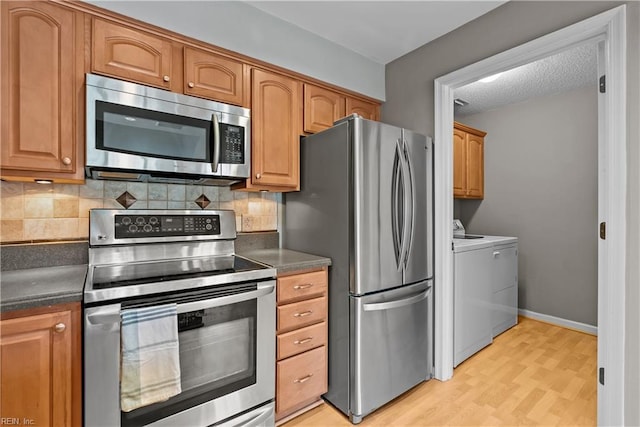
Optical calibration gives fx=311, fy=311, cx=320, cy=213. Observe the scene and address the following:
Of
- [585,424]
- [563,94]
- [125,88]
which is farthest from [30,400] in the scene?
[563,94]

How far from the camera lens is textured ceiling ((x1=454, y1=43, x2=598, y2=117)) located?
8.57 ft

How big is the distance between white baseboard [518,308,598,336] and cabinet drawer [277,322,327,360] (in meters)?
2.89

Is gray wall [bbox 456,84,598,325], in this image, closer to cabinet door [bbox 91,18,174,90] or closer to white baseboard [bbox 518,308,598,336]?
white baseboard [bbox 518,308,598,336]

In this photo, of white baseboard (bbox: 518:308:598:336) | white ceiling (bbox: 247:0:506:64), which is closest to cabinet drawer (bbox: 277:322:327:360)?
white ceiling (bbox: 247:0:506:64)

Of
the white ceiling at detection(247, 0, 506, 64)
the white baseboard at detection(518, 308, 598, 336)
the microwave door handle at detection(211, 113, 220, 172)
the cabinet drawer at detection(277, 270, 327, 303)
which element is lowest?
the white baseboard at detection(518, 308, 598, 336)

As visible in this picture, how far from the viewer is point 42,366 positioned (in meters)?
1.17

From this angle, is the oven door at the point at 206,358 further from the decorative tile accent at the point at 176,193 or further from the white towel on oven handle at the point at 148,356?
the decorative tile accent at the point at 176,193

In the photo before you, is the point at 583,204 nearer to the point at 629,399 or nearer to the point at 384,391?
the point at 629,399

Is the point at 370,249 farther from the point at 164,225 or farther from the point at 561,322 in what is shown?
the point at 561,322

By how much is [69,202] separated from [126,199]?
26cm

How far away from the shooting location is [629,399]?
4.84ft

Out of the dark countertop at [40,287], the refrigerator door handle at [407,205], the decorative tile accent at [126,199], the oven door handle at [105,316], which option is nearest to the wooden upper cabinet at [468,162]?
the refrigerator door handle at [407,205]

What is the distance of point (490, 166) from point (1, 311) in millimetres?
4414

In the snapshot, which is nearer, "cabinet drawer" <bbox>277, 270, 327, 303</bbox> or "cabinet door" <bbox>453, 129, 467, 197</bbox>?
"cabinet drawer" <bbox>277, 270, 327, 303</bbox>
